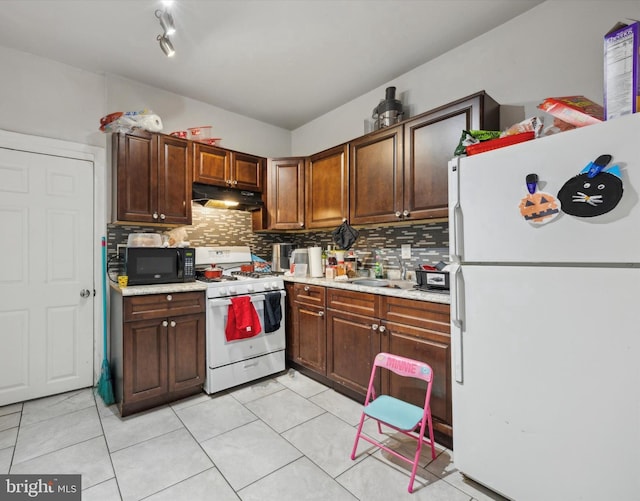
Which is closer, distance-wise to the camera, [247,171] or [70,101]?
[70,101]

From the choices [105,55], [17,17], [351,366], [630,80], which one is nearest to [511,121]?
[630,80]

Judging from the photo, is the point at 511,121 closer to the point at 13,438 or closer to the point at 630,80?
the point at 630,80

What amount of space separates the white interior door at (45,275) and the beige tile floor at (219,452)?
234 millimetres

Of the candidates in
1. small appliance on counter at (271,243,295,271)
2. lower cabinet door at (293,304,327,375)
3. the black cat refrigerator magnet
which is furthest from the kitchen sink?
the black cat refrigerator magnet

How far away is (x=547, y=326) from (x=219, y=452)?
1.89 metres

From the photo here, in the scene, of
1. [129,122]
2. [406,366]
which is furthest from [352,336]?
[129,122]

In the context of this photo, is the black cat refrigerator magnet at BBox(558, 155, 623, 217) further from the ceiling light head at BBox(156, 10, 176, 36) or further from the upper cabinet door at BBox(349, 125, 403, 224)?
the ceiling light head at BBox(156, 10, 176, 36)

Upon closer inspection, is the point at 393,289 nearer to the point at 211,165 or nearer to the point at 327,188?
the point at 327,188

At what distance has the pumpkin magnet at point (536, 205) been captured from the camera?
1296mm

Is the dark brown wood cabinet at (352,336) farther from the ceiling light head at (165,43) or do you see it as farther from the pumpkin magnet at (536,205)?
the ceiling light head at (165,43)

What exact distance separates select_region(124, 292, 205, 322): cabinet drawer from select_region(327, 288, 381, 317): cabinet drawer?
1.09 metres

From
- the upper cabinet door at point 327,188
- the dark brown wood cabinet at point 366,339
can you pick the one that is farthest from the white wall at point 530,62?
the dark brown wood cabinet at point 366,339

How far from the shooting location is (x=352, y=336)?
2475 millimetres

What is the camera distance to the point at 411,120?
2424mm
